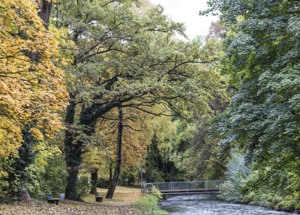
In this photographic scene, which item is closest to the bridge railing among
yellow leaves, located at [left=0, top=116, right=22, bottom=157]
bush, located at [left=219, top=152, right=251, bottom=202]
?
bush, located at [left=219, top=152, right=251, bottom=202]

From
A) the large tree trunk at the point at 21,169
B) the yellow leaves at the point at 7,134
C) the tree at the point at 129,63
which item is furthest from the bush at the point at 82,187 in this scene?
the yellow leaves at the point at 7,134

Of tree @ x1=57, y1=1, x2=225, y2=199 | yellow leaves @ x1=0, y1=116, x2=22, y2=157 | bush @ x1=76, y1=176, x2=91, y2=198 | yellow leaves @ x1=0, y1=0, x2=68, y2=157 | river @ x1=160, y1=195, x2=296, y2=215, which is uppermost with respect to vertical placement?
tree @ x1=57, y1=1, x2=225, y2=199

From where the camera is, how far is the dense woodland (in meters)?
6.62

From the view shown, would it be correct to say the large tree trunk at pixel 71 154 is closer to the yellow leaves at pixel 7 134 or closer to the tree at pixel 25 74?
the yellow leaves at pixel 7 134

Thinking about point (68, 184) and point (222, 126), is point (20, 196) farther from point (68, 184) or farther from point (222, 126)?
point (222, 126)

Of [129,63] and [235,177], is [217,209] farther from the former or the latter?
[129,63]

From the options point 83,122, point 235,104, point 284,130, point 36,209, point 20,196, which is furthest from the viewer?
point 83,122

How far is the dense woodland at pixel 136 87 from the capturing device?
6.62 m

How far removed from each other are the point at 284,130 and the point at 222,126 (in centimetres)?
210

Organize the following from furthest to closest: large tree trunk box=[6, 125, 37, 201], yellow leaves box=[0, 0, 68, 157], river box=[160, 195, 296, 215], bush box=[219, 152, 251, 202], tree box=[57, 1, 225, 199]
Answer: bush box=[219, 152, 251, 202] < river box=[160, 195, 296, 215] < tree box=[57, 1, 225, 199] < large tree trunk box=[6, 125, 37, 201] < yellow leaves box=[0, 0, 68, 157]

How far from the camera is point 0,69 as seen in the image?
19.9ft

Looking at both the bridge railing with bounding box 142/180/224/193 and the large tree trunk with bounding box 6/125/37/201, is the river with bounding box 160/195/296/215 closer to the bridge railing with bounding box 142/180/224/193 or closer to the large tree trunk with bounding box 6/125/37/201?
the bridge railing with bounding box 142/180/224/193

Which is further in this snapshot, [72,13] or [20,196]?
[72,13]

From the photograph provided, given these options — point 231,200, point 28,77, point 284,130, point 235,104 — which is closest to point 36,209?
point 28,77
